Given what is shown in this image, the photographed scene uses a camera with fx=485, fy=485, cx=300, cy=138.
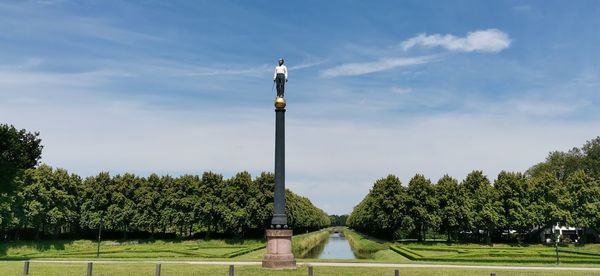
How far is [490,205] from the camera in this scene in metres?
64.2

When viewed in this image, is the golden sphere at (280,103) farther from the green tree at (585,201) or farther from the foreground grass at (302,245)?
the green tree at (585,201)

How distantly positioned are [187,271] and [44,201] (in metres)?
42.6

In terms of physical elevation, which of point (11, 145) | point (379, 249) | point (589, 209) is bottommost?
point (379, 249)

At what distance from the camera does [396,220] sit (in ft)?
223

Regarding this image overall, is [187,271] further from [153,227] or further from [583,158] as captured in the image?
[583,158]

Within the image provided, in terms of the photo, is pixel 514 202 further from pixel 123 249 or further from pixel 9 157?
pixel 9 157

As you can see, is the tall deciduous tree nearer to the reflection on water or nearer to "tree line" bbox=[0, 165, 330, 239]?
the reflection on water

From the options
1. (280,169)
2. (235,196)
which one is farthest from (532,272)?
(235,196)

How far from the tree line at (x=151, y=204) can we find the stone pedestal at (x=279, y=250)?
38.6 meters

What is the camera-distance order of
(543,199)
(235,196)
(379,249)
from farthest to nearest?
1. (235,196)
2. (543,199)
3. (379,249)

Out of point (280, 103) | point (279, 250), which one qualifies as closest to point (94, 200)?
point (280, 103)

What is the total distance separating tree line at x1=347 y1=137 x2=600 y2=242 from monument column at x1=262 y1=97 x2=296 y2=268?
38724 millimetres

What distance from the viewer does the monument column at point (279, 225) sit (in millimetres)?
29812

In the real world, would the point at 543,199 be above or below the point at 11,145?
below
